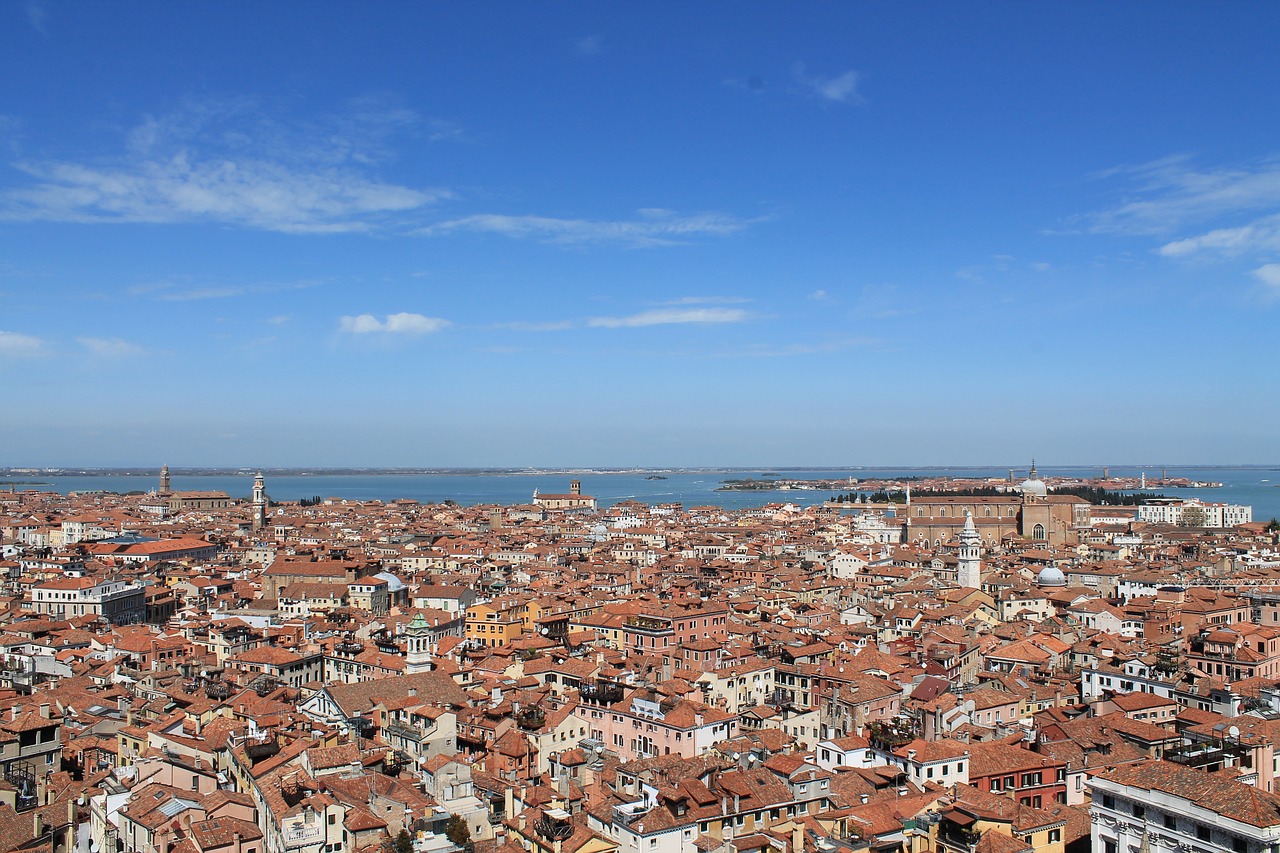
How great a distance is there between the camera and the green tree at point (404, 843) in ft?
37.3

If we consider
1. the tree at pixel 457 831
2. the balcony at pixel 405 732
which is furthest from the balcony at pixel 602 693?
the tree at pixel 457 831

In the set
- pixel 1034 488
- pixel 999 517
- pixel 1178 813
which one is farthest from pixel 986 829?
pixel 1034 488

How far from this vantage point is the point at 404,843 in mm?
11453

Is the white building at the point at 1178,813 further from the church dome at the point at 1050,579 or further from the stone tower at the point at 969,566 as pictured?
the stone tower at the point at 969,566

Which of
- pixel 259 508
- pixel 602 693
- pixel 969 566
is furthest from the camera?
A: pixel 259 508

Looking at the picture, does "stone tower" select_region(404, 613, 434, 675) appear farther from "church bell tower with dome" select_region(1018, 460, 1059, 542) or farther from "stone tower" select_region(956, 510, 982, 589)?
"church bell tower with dome" select_region(1018, 460, 1059, 542)

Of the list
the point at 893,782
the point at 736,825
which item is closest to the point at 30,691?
the point at 736,825

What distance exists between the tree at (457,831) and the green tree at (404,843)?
42 cm

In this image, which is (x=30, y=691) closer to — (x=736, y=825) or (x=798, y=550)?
(x=736, y=825)

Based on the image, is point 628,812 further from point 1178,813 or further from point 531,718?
point 1178,813

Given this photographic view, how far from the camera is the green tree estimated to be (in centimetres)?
1138

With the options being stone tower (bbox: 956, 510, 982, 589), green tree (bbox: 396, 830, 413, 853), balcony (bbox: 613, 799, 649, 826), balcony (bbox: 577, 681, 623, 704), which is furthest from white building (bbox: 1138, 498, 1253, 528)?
green tree (bbox: 396, 830, 413, 853)

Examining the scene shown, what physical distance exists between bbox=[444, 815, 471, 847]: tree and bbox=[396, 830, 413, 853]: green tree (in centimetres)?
42

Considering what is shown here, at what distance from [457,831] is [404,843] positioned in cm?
65
